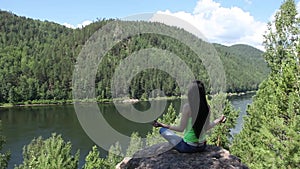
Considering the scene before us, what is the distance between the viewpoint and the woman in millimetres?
5750

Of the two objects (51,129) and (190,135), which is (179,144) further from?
(51,129)

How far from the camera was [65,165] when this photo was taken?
2325 cm

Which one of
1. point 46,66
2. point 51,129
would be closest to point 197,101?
point 51,129

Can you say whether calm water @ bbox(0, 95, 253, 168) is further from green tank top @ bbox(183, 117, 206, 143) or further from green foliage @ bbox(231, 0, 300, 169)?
green tank top @ bbox(183, 117, 206, 143)

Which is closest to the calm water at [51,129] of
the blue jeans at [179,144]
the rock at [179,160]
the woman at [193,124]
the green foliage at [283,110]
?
the green foliage at [283,110]

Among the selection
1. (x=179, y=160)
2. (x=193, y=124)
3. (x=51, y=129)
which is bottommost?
(x=51, y=129)

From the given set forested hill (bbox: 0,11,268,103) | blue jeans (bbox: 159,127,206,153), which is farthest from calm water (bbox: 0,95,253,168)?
blue jeans (bbox: 159,127,206,153)

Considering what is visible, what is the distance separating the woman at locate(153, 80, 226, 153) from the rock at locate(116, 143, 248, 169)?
7.0 inches

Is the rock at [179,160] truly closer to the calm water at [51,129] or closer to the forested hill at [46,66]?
the calm water at [51,129]

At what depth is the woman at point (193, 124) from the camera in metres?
5.75

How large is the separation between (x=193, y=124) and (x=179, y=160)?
776 mm

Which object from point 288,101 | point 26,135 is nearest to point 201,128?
point 288,101

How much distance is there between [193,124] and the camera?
5953 millimetres

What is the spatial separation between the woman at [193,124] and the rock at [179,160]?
177 mm
